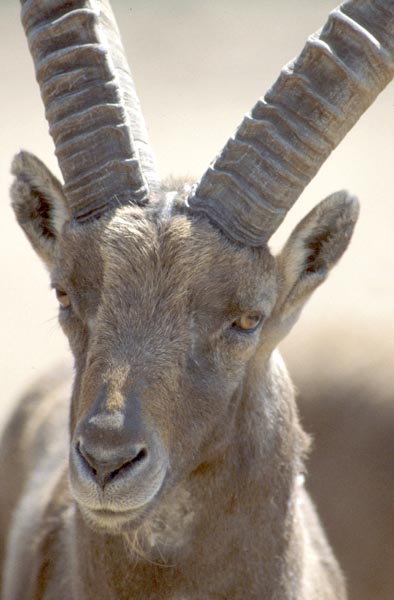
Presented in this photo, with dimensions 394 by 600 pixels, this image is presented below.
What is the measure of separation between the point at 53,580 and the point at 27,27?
363 centimetres

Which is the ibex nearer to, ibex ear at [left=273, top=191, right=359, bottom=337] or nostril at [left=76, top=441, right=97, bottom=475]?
ibex ear at [left=273, top=191, right=359, bottom=337]

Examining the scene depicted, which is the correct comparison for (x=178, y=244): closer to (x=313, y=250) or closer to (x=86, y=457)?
(x=313, y=250)

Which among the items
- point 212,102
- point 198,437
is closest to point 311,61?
point 198,437

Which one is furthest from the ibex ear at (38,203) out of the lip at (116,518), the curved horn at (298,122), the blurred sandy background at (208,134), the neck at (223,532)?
the blurred sandy background at (208,134)

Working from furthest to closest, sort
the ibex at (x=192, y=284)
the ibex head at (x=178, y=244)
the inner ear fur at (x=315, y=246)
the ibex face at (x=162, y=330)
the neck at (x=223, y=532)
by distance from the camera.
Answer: the inner ear fur at (x=315, y=246)
the neck at (x=223, y=532)
the ibex at (x=192, y=284)
the ibex head at (x=178, y=244)
the ibex face at (x=162, y=330)

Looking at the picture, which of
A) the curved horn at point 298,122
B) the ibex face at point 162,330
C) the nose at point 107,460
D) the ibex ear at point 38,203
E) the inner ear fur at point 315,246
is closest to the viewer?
the nose at point 107,460

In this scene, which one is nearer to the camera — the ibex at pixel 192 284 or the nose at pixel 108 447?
the nose at pixel 108 447

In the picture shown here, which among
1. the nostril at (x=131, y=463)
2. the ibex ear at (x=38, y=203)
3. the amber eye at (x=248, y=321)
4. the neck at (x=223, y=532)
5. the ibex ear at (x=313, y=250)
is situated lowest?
the neck at (x=223, y=532)

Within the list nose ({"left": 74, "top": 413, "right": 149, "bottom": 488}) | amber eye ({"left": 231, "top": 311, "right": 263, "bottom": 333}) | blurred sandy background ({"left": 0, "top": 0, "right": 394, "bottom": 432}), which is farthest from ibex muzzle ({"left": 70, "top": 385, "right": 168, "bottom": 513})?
blurred sandy background ({"left": 0, "top": 0, "right": 394, "bottom": 432})

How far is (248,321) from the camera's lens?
5547mm

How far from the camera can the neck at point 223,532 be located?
564 cm

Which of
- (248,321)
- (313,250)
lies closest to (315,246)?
(313,250)

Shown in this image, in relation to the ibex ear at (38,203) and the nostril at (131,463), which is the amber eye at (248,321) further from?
the ibex ear at (38,203)

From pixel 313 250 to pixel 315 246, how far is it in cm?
3
